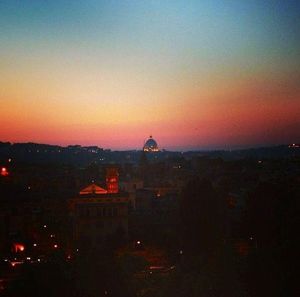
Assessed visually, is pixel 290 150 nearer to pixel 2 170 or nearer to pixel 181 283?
pixel 2 170

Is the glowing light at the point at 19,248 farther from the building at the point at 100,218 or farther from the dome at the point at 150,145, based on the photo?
the dome at the point at 150,145

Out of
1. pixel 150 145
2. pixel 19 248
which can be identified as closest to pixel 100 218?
pixel 19 248

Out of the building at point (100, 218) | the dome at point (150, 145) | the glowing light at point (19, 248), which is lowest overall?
the glowing light at point (19, 248)

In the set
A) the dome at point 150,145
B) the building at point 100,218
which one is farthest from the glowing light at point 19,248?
the dome at point 150,145

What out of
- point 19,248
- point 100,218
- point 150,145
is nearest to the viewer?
point 19,248

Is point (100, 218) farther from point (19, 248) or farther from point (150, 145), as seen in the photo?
point (150, 145)

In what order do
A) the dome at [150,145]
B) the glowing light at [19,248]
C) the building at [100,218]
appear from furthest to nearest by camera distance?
the dome at [150,145], the building at [100,218], the glowing light at [19,248]

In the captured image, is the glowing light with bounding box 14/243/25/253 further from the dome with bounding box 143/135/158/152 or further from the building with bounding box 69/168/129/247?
the dome with bounding box 143/135/158/152

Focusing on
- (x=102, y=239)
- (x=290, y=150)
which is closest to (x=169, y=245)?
(x=102, y=239)

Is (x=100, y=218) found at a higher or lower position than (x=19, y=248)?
higher
